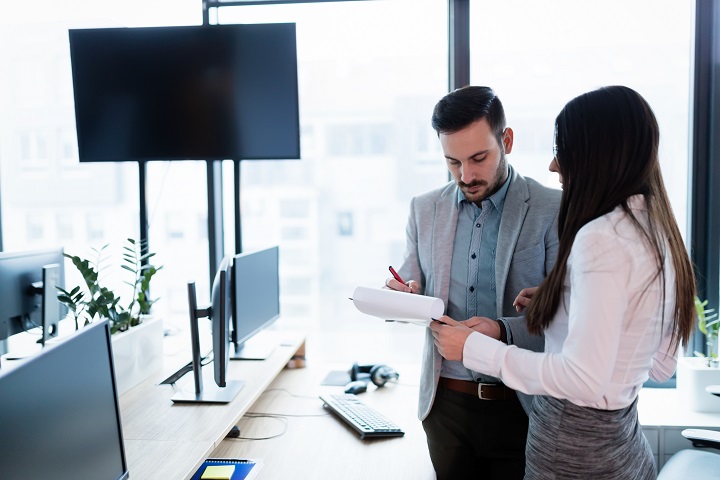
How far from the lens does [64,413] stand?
3.29ft

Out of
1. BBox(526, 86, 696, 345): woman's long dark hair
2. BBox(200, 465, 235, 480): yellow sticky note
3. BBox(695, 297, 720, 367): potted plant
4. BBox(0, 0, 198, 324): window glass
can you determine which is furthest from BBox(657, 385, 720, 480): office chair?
BBox(0, 0, 198, 324): window glass

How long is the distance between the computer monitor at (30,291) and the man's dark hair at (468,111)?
1426 millimetres

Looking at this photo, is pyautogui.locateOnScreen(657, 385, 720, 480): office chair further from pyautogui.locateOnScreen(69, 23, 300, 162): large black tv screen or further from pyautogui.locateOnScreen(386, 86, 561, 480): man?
pyautogui.locateOnScreen(69, 23, 300, 162): large black tv screen

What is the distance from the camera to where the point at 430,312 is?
145cm

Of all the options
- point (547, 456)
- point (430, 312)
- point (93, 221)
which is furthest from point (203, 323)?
point (547, 456)

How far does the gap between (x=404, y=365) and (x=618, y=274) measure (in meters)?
1.85

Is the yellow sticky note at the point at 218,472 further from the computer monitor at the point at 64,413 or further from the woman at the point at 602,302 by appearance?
the woman at the point at 602,302

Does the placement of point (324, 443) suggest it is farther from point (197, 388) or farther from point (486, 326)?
point (486, 326)

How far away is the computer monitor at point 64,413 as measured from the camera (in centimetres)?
88

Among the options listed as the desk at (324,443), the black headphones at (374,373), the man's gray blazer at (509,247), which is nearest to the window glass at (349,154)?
the black headphones at (374,373)

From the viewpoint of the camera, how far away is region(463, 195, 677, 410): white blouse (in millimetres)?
1064

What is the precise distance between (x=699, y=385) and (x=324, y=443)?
5.28ft

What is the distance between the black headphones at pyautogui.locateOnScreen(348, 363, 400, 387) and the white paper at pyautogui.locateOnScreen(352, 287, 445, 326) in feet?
3.13

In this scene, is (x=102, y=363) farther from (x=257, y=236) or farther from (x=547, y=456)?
(x=257, y=236)
